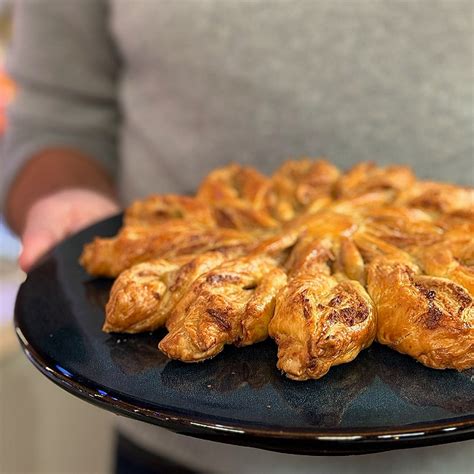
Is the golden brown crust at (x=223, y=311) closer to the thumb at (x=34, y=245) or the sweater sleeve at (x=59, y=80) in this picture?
the thumb at (x=34, y=245)

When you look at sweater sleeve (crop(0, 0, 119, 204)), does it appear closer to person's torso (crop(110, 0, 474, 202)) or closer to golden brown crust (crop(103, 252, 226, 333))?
person's torso (crop(110, 0, 474, 202))

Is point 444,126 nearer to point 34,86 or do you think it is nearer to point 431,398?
point 431,398

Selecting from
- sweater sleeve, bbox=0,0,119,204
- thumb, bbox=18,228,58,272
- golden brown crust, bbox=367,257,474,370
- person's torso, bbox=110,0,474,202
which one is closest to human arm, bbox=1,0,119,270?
sweater sleeve, bbox=0,0,119,204

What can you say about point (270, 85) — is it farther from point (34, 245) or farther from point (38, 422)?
point (38, 422)

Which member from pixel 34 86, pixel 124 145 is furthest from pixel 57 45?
pixel 124 145

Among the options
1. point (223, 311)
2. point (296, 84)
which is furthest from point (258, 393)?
point (296, 84)

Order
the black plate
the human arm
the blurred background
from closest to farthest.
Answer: the black plate < the human arm < the blurred background
